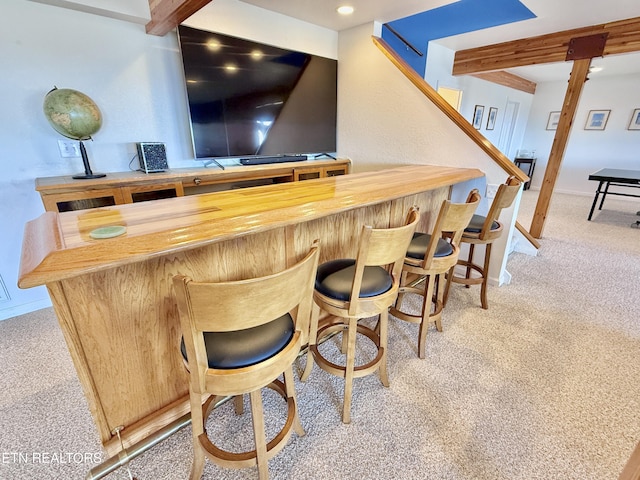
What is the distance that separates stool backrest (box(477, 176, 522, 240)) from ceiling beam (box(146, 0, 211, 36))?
2.28 metres

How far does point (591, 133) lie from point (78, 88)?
29.8 ft

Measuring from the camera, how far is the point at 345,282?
1.34m

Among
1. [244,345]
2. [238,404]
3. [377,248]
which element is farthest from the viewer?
[238,404]

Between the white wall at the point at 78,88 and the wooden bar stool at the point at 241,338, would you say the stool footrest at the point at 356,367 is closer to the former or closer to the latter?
the wooden bar stool at the point at 241,338

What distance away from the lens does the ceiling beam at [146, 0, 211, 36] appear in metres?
1.84

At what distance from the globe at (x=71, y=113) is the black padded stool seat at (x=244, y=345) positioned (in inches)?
75.7

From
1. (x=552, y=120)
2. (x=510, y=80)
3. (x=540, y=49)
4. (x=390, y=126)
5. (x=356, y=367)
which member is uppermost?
(x=510, y=80)

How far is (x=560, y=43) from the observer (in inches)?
136

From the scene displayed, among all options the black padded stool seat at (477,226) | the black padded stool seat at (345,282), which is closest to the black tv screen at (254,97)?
the black padded stool seat at (345,282)

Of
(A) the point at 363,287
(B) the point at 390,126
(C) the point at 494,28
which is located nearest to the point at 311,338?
(A) the point at 363,287

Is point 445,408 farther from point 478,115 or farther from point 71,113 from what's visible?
point 478,115

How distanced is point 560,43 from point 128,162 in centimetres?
494

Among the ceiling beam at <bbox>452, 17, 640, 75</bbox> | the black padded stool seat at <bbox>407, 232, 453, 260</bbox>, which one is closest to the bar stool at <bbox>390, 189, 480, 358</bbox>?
the black padded stool seat at <bbox>407, 232, 453, 260</bbox>

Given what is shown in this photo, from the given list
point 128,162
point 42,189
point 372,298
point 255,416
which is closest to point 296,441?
point 255,416
